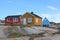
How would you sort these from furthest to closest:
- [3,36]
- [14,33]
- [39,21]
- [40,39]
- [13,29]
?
[39,21]
[13,29]
[14,33]
[3,36]
[40,39]

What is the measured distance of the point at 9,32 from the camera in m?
15.7

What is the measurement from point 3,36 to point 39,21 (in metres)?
29.8

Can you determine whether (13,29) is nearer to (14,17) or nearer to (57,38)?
(57,38)

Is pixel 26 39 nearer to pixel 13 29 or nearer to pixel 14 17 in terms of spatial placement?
pixel 13 29

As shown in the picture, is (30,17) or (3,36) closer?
(3,36)

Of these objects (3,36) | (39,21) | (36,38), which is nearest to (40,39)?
(36,38)

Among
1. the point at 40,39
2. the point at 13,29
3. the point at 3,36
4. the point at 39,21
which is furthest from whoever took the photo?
the point at 39,21

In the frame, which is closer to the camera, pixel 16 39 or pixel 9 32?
pixel 16 39

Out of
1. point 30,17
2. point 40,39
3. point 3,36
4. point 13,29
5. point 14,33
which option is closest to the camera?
point 40,39

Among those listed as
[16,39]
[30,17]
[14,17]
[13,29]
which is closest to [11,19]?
[14,17]

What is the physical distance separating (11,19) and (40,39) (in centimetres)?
3003

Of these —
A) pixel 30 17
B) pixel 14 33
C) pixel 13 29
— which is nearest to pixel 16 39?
pixel 14 33

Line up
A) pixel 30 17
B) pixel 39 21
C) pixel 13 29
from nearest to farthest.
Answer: pixel 13 29, pixel 30 17, pixel 39 21

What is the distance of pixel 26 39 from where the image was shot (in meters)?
12.9
